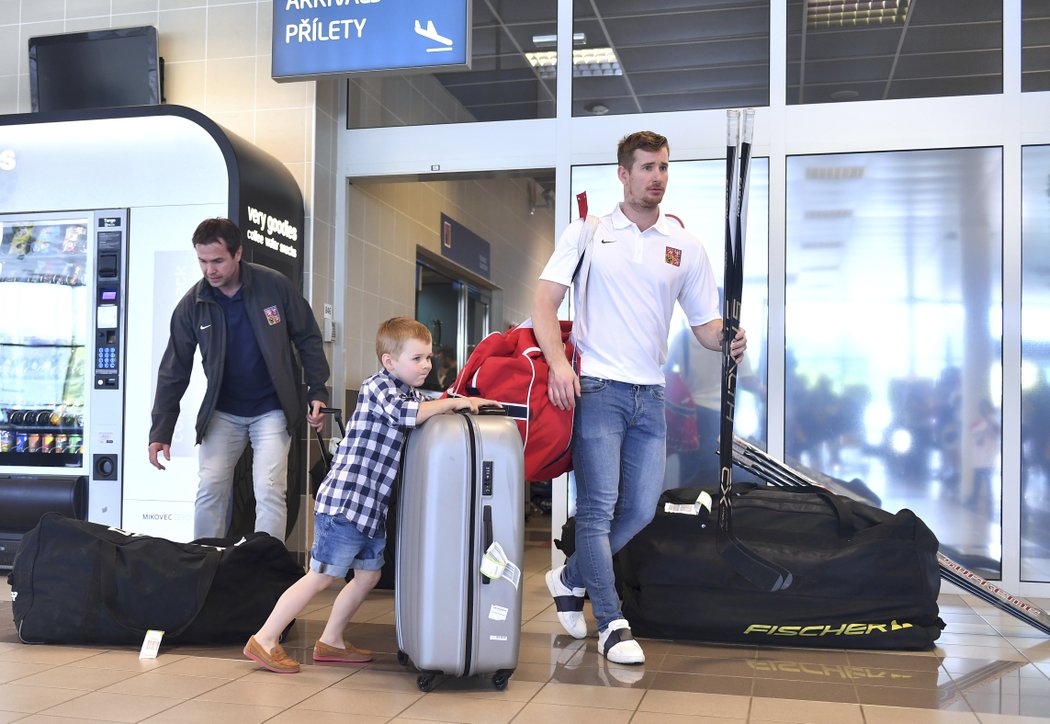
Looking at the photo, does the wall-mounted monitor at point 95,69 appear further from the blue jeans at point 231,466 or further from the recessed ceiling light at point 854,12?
the recessed ceiling light at point 854,12

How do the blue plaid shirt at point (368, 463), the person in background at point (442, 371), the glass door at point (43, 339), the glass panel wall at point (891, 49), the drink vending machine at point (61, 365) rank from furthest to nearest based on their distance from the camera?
the person in background at point (442, 371) < the glass door at point (43, 339) < the drink vending machine at point (61, 365) < the glass panel wall at point (891, 49) < the blue plaid shirt at point (368, 463)

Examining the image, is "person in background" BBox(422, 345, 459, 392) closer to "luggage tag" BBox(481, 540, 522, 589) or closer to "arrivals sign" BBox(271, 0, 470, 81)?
"arrivals sign" BBox(271, 0, 470, 81)

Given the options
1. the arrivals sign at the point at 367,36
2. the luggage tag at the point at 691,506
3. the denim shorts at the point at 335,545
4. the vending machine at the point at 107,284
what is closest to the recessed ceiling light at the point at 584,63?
the arrivals sign at the point at 367,36

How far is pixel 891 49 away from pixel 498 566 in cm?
339

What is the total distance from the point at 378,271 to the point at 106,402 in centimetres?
178

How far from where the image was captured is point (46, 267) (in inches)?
195

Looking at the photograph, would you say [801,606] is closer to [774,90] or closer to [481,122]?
[774,90]

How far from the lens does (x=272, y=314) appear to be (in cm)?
359

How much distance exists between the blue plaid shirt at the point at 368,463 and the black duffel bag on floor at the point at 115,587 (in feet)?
1.84

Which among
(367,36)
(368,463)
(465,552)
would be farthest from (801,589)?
(367,36)

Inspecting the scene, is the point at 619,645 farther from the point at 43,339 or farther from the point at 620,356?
the point at 43,339

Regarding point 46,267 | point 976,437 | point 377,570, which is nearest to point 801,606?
point 377,570

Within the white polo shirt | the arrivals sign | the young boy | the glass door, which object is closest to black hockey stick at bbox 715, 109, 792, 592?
the white polo shirt

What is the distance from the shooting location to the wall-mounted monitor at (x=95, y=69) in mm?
5254
